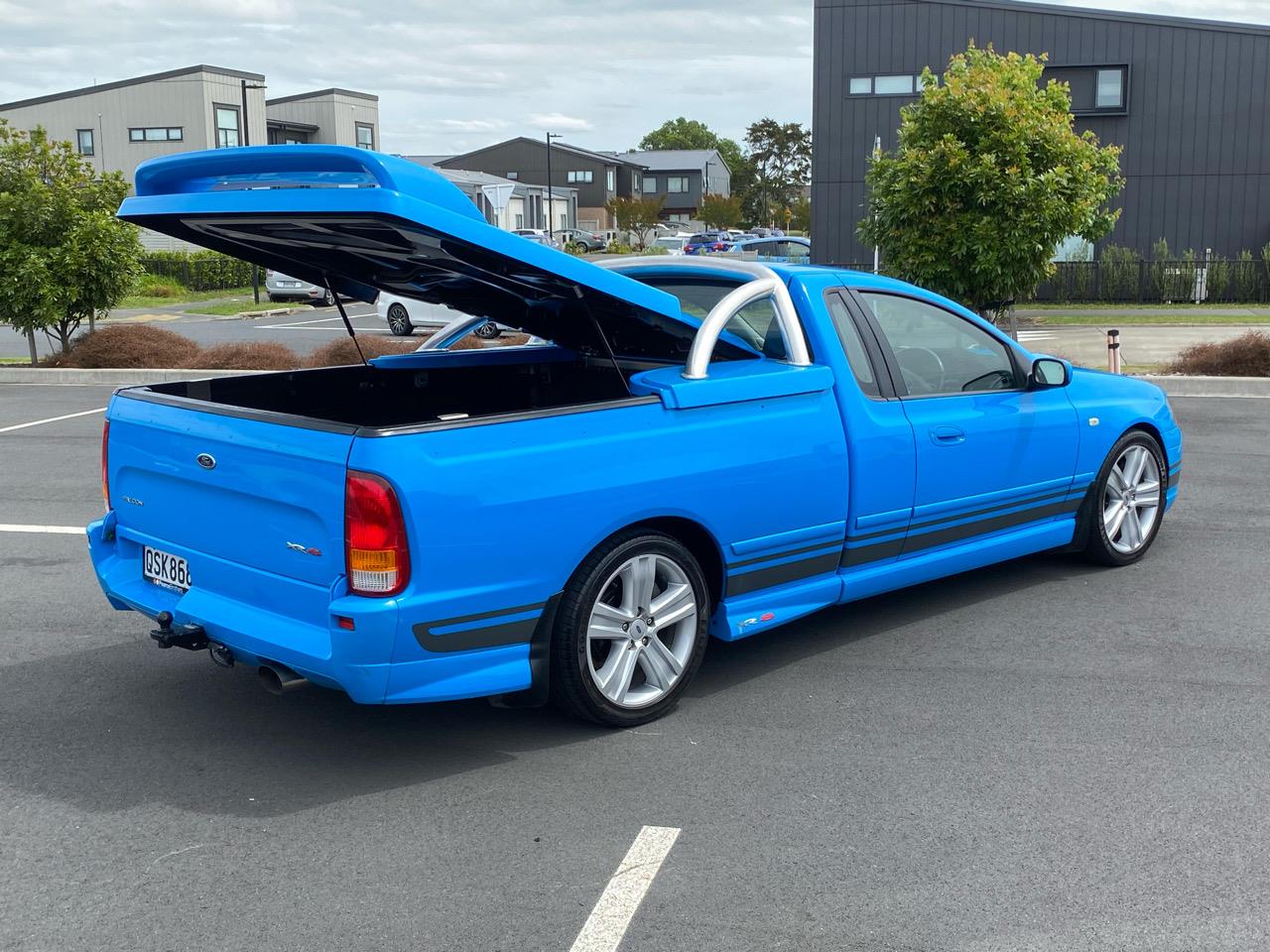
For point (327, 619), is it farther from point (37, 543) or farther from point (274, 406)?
point (37, 543)

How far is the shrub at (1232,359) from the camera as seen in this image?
48.9 feet

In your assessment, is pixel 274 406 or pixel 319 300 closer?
pixel 274 406

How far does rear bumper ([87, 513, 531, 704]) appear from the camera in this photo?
4.14 m

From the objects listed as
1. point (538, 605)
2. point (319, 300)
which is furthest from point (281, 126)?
point (538, 605)

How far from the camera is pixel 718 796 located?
4.27m

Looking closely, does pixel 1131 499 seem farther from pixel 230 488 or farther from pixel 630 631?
pixel 230 488

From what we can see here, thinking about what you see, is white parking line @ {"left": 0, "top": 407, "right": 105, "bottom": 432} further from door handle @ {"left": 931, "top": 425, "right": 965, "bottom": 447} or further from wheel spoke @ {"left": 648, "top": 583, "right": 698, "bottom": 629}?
door handle @ {"left": 931, "top": 425, "right": 965, "bottom": 447}

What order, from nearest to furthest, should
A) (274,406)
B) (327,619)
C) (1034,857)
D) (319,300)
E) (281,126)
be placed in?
(1034,857), (327,619), (274,406), (319,300), (281,126)

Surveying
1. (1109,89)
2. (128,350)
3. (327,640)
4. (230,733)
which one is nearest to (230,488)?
(327,640)

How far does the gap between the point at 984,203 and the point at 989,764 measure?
12046 millimetres

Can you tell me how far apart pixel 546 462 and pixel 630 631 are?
77cm

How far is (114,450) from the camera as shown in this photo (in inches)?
200

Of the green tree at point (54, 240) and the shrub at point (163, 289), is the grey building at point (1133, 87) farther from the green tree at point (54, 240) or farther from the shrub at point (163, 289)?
the shrub at point (163, 289)

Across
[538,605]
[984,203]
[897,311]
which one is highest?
[984,203]
